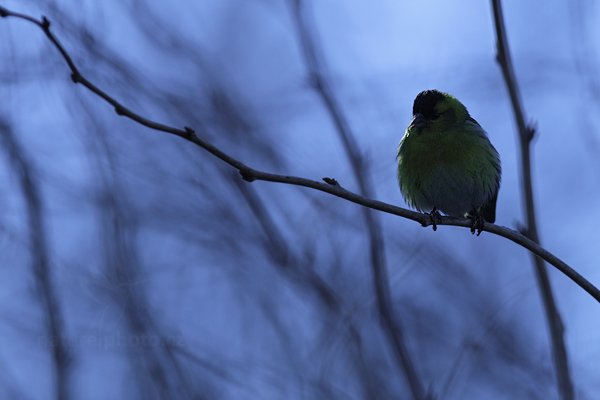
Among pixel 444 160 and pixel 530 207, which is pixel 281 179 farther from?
pixel 444 160

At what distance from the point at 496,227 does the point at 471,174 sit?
6.84ft

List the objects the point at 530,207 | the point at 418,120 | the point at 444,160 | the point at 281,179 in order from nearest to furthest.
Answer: the point at 281,179
the point at 530,207
the point at 444,160
the point at 418,120

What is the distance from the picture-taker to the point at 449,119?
5.51 meters

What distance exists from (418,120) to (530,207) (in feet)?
7.36

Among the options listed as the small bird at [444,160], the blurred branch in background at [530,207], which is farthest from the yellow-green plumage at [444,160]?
the blurred branch in background at [530,207]

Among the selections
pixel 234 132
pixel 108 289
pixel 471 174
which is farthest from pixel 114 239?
pixel 471 174

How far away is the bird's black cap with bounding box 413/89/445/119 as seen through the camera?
18.1ft

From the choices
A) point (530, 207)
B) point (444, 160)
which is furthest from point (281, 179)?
point (444, 160)

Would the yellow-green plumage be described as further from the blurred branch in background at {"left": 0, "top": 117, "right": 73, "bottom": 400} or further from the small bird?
the blurred branch in background at {"left": 0, "top": 117, "right": 73, "bottom": 400}

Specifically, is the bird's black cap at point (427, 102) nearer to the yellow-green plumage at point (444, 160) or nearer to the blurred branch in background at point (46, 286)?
the yellow-green plumage at point (444, 160)

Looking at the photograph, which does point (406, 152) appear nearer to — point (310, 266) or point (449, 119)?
point (449, 119)

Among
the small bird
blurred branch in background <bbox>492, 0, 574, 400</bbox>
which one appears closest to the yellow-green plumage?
the small bird

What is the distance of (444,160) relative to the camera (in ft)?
17.4

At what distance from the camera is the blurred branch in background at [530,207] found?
324 cm
